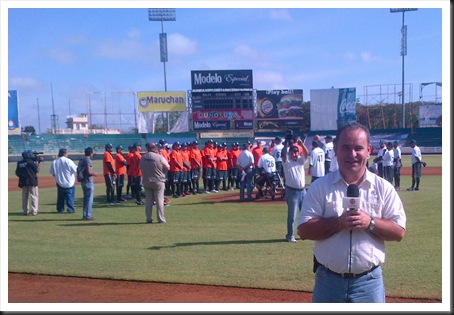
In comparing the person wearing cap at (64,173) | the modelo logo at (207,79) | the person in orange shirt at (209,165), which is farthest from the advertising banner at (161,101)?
the person wearing cap at (64,173)

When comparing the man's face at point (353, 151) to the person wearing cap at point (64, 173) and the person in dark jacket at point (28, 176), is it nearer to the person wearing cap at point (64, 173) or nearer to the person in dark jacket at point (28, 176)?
the person wearing cap at point (64, 173)

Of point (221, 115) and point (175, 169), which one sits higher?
point (221, 115)

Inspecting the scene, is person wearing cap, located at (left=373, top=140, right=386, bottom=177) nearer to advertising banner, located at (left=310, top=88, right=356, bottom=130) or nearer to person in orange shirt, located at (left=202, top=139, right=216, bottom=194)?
person in orange shirt, located at (left=202, top=139, right=216, bottom=194)

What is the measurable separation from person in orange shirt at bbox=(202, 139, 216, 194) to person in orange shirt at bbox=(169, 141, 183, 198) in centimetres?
162

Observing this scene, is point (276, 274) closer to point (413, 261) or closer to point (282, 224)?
point (413, 261)

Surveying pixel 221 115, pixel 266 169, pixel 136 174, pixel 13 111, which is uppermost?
pixel 13 111

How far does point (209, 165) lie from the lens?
1917cm

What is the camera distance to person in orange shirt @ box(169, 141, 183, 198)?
17312 mm

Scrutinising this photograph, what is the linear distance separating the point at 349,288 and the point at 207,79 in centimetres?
4303

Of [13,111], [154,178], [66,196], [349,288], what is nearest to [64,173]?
[66,196]

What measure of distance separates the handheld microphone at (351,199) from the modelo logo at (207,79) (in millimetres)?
42784

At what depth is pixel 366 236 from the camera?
3.29 m

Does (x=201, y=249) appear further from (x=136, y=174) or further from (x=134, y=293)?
(x=136, y=174)

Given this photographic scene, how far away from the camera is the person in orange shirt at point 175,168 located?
1731cm
